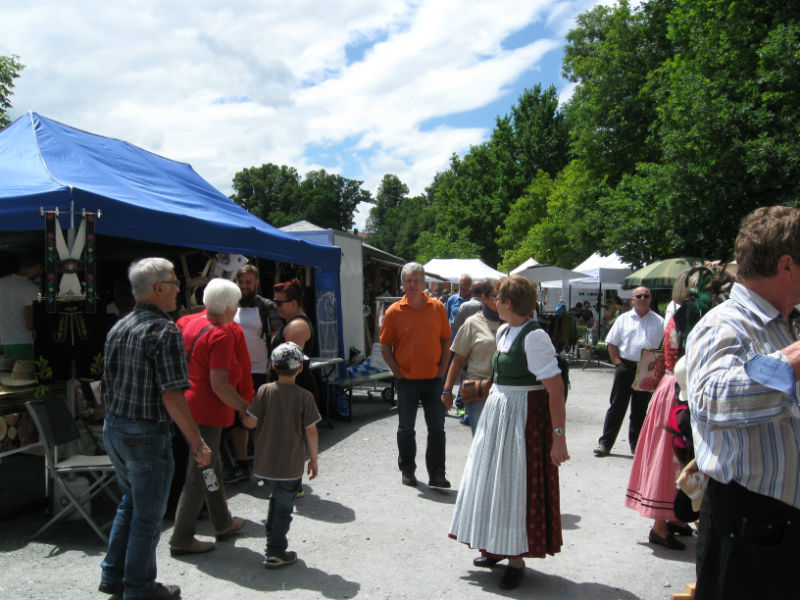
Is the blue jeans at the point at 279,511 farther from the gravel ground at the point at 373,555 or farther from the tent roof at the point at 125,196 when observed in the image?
the tent roof at the point at 125,196

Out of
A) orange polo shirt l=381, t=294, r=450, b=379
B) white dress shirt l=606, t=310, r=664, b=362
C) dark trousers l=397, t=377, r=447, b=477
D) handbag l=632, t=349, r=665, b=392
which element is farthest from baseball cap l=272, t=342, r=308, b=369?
white dress shirt l=606, t=310, r=664, b=362

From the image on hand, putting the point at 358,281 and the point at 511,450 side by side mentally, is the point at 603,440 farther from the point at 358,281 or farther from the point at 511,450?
the point at 358,281

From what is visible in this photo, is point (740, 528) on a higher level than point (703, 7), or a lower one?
lower

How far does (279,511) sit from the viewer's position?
3826 millimetres

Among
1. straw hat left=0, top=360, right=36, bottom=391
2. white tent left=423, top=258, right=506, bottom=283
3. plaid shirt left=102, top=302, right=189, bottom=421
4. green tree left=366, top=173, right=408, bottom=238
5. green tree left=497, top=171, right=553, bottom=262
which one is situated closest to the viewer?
plaid shirt left=102, top=302, right=189, bottom=421

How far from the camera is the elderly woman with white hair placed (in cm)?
407

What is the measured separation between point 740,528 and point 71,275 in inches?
170

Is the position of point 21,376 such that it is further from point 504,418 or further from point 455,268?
point 455,268

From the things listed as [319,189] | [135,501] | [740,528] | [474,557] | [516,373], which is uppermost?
[319,189]

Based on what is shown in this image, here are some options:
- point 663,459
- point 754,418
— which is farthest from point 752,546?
point 663,459

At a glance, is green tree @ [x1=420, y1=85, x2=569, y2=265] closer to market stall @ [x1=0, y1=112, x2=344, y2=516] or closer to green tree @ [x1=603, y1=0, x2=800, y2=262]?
green tree @ [x1=603, y1=0, x2=800, y2=262]

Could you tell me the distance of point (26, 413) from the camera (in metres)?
4.60

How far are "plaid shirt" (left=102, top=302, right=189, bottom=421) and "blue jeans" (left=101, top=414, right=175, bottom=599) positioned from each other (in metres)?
0.08

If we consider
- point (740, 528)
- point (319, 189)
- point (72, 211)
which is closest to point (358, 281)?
point (72, 211)
